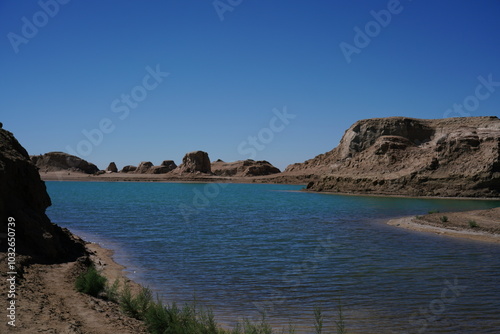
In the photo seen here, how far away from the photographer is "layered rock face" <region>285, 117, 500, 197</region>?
50312 millimetres

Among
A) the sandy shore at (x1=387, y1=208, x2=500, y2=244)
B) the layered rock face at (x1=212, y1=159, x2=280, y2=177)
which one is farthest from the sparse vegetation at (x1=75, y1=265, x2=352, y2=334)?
the layered rock face at (x1=212, y1=159, x2=280, y2=177)

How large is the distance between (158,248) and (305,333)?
9506 mm

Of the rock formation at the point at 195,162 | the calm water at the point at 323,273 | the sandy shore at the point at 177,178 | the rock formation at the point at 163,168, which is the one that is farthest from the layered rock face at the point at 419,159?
the rock formation at the point at 163,168

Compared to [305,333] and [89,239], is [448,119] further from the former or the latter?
[305,333]

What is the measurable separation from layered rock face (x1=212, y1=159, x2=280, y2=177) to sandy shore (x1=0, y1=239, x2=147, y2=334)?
129 metres

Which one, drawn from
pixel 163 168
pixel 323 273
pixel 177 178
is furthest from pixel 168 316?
pixel 163 168

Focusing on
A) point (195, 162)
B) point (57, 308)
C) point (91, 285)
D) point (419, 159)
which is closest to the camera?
point (57, 308)

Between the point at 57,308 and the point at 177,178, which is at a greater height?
the point at 177,178

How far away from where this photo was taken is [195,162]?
130 meters

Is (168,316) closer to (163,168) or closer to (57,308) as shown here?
(57,308)

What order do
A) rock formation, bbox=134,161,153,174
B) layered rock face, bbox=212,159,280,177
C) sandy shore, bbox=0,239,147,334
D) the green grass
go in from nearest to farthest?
sandy shore, bbox=0,239,147,334 < the green grass < layered rock face, bbox=212,159,280,177 < rock formation, bbox=134,161,153,174

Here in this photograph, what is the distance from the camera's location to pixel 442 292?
9.85 metres

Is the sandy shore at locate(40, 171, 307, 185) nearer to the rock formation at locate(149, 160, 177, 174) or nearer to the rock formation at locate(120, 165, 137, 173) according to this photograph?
the rock formation at locate(149, 160, 177, 174)

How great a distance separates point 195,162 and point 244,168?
23.2 metres
